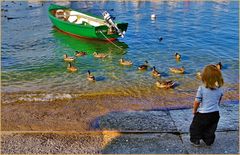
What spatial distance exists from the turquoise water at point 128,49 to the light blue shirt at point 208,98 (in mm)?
6935

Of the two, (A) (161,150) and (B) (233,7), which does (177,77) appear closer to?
(A) (161,150)

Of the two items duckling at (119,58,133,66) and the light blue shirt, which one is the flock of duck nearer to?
duckling at (119,58,133,66)

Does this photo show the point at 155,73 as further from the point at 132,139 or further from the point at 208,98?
the point at 208,98

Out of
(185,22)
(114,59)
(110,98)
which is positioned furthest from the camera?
(185,22)

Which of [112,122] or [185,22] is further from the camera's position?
[185,22]

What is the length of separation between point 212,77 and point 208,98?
488 millimetres

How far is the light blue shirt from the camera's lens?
7.99 m

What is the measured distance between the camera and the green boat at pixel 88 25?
76.9 feet

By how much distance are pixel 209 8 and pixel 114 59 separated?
55.7ft

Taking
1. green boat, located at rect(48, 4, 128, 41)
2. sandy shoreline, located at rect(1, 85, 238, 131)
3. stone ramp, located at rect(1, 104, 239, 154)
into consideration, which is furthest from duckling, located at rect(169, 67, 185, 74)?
green boat, located at rect(48, 4, 128, 41)

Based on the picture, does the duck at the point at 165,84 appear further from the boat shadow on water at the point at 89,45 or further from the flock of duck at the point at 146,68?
the boat shadow on water at the point at 89,45

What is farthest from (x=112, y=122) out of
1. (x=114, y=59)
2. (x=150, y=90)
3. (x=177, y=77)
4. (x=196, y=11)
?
(x=196, y=11)

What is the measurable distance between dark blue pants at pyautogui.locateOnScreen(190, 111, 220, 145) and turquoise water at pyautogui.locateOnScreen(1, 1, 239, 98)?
22.0ft

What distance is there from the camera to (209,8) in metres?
34.4
